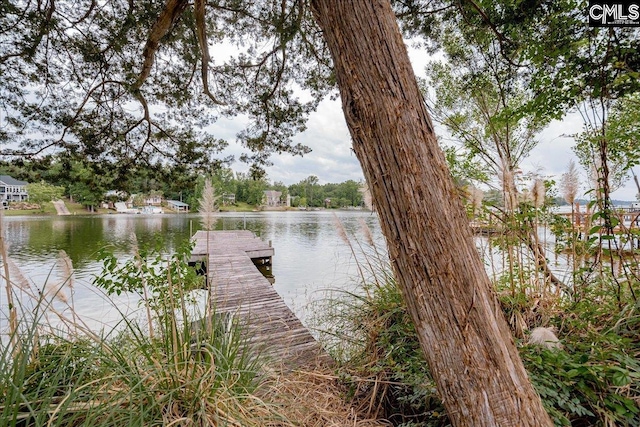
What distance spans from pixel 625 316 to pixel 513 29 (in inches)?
97.6

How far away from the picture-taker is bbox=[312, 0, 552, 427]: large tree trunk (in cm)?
103

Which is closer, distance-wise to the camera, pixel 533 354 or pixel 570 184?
pixel 533 354

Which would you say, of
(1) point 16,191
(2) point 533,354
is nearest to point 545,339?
(2) point 533,354

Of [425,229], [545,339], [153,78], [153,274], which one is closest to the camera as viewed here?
[425,229]

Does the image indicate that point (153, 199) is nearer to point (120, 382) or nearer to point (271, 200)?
point (120, 382)

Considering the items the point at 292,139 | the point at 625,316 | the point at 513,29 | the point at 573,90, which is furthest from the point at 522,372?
the point at 292,139

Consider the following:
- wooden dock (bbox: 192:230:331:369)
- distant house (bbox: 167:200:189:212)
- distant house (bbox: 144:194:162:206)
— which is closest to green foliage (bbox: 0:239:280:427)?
wooden dock (bbox: 192:230:331:369)

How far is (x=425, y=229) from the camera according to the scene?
104cm

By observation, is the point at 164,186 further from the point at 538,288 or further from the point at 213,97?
the point at 538,288

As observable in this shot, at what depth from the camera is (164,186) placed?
4.80 m

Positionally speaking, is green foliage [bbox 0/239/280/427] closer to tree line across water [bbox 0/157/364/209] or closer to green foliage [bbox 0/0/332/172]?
tree line across water [bbox 0/157/364/209]

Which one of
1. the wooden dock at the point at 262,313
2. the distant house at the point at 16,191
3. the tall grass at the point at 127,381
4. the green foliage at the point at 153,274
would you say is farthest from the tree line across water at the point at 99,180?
the tall grass at the point at 127,381

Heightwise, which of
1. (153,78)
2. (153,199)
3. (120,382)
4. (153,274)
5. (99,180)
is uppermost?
(153,78)

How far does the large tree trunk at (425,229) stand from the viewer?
103 centimetres
